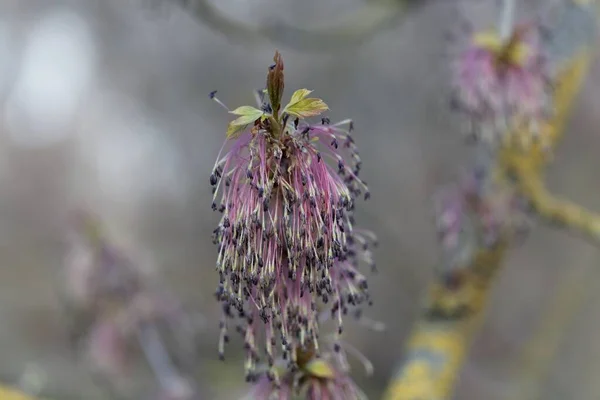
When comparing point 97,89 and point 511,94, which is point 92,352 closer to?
point 511,94

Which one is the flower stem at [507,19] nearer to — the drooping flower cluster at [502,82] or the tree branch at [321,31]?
the drooping flower cluster at [502,82]

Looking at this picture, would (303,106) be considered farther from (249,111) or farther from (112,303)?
(112,303)

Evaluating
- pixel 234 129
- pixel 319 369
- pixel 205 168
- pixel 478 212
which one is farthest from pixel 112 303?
pixel 205 168

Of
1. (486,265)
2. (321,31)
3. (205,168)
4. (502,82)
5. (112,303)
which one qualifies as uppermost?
(205,168)

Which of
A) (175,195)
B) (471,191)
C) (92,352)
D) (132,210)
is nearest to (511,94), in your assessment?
(471,191)

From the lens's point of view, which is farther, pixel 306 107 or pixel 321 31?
pixel 321 31

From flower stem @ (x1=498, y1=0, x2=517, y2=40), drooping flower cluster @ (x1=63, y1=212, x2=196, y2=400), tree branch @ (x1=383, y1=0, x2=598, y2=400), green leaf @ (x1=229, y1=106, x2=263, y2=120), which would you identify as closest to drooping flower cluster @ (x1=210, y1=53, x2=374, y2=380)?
green leaf @ (x1=229, y1=106, x2=263, y2=120)

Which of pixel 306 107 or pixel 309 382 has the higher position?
pixel 306 107
